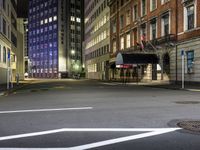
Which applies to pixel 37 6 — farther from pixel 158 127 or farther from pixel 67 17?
pixel 158 127

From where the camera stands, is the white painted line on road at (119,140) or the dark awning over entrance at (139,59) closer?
the white painted line on road at (119,140)

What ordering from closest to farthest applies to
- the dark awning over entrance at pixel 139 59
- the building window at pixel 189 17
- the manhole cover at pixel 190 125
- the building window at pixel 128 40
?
the manhole cover at pixel 190 125 < the building window at pixel 189 17 < the dark awning over entrance at pixel 139 59 < the building window at pixel 128 40

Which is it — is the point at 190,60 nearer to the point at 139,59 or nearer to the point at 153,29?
the point at 139,59

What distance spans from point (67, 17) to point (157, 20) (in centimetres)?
10352

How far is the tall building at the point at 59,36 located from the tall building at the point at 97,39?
3784 centimetres

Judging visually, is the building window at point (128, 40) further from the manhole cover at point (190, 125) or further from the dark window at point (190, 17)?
the manhole cover at point (190, 125)

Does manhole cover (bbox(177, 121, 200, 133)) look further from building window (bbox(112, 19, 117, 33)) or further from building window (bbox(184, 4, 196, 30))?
building window (bbox(112, 19, 117, 33))

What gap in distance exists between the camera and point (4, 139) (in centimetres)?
775

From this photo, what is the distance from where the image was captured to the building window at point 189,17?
35.8 meters

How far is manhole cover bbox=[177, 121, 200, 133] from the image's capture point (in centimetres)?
871

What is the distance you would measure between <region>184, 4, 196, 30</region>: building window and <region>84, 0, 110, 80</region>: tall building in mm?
37139

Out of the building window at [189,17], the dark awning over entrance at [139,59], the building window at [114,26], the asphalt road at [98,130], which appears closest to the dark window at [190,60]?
the building window at [189,17]

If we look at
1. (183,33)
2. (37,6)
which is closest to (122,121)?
(183,33)

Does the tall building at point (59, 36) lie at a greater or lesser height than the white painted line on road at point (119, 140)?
greater
